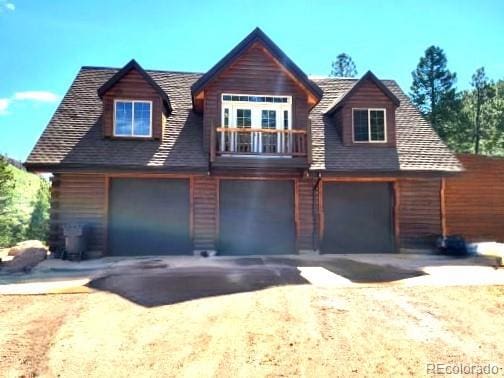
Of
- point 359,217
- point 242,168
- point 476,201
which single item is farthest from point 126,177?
point 476,201

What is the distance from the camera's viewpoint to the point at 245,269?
32.1 ft

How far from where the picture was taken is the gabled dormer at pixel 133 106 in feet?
43.4

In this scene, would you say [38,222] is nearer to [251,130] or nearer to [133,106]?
[133,106]

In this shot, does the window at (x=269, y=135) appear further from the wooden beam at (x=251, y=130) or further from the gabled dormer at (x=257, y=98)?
the wooden beam at (x=251, y=130)

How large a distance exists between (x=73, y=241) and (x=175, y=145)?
4981 mm

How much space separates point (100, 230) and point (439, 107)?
3515cm

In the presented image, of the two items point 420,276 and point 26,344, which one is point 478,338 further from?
point 26,344

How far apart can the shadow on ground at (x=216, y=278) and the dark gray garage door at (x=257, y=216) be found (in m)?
2.43

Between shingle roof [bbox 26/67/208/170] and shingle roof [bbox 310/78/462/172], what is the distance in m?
4.99

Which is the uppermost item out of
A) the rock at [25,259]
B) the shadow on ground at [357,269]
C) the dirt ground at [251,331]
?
the rock at [25,259]

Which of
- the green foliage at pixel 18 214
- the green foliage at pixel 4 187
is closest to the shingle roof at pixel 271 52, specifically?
the green foliage at pixel 4 187

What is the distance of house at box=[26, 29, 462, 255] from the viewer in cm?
1265

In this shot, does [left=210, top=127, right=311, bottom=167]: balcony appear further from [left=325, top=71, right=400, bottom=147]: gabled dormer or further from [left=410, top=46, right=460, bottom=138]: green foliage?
[left=410, top=46, right=460, bottom=138]: green foliage

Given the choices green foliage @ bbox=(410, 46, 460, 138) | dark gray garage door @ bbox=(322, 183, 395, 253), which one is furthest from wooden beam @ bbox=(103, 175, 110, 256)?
green foliage @ bbox=(410, 46, 460, 138)
